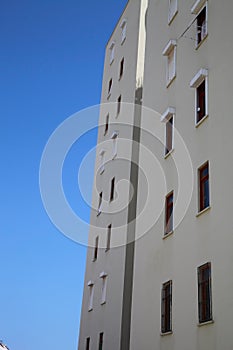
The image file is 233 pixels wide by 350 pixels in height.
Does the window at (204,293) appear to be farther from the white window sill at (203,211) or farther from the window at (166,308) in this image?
the window at (166,308)

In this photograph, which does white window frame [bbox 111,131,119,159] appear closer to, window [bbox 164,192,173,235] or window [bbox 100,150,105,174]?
window [bbox 100,150,105,174]

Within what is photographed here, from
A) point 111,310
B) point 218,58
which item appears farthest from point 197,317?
point 111,310

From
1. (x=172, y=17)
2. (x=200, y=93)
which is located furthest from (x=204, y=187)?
(x=172, y=17)

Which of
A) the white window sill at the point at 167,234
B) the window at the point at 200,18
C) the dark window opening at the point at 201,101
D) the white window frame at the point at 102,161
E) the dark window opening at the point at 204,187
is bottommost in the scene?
the white window sill at the point at 167,234

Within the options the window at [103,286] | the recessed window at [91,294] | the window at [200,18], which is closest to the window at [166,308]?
the window at [103,286]

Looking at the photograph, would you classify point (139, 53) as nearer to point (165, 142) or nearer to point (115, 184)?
point (115, 184)

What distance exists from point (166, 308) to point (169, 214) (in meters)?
3.45

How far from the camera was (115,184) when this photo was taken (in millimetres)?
27266

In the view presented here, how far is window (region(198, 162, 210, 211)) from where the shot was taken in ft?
51.1

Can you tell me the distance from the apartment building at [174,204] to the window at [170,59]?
5cm

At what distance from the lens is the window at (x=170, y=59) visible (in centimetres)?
2034

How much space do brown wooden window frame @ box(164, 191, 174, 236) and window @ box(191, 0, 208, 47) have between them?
5.96m

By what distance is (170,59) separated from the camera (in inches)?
835

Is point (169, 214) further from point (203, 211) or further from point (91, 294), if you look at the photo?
point (91, 294)
